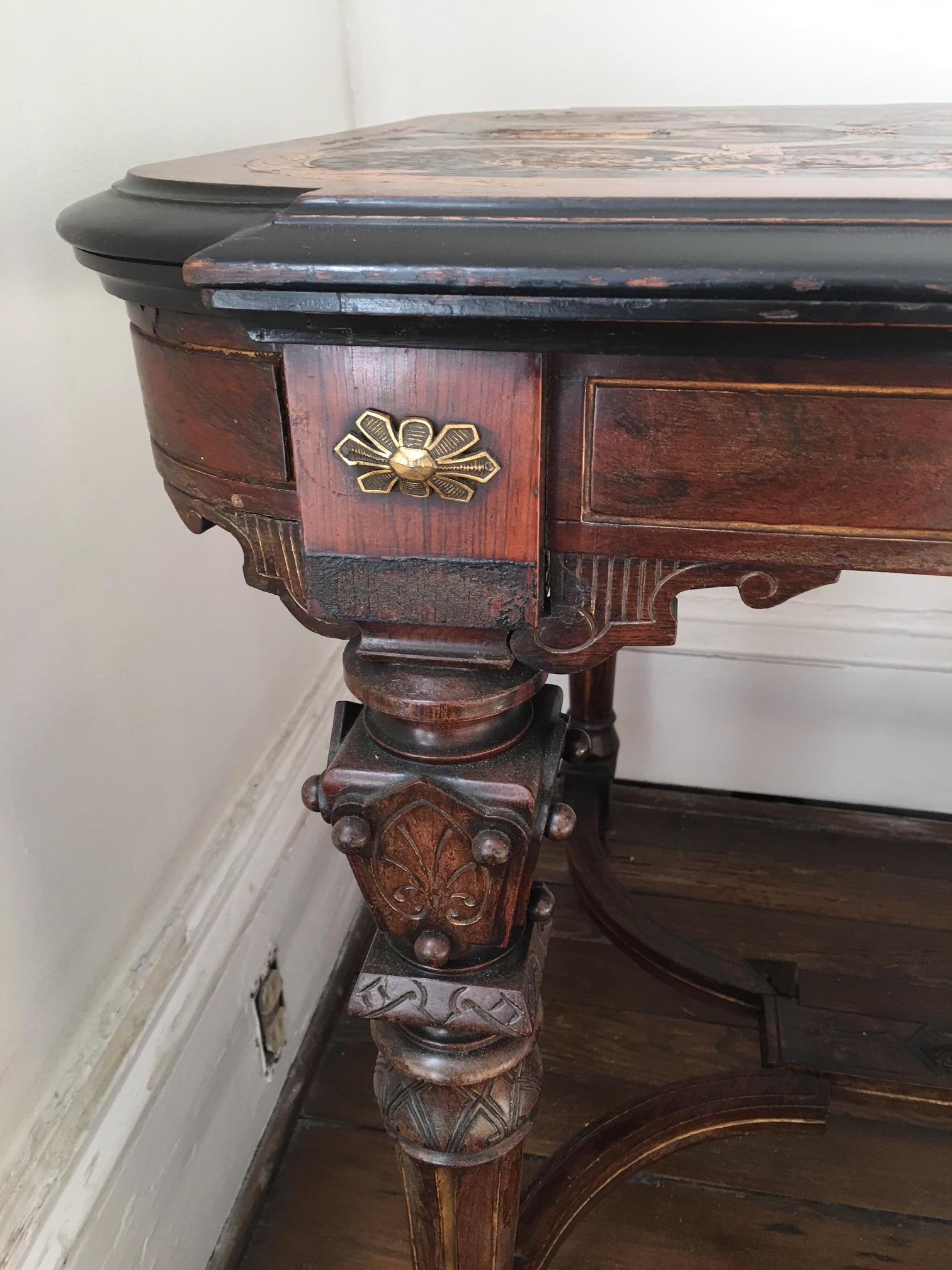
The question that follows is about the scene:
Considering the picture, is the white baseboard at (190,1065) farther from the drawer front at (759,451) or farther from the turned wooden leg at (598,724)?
the drawer front at (759,451)

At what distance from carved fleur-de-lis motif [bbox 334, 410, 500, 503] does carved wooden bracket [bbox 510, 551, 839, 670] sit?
5 cm

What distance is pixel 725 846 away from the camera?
3.81 ft

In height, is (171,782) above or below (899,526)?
below

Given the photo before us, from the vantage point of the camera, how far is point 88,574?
1.98 ft

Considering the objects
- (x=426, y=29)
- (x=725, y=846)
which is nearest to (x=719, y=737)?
(x=725, y=846)

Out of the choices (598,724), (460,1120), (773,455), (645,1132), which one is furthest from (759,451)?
(598,724)

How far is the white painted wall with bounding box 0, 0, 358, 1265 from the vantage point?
54cm

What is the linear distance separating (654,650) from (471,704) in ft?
2.72

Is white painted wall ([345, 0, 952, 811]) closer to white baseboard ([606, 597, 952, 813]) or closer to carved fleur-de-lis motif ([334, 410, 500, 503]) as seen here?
white baseboard ([606, 597, 952, 813])

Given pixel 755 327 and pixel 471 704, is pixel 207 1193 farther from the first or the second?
pixel 755 327

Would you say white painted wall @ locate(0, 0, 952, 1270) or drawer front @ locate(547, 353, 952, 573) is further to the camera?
white painted wall @ locate(0, 0, 952, 1270)

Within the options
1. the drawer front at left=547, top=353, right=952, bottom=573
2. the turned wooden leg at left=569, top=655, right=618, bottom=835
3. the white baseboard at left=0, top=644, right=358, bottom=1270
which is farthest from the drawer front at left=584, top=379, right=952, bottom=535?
the turned wooden leg at left=569, top=655, right=618, bottom=835

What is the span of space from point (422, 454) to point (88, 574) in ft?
1.15

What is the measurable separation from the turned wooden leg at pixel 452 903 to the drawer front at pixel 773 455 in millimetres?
93
